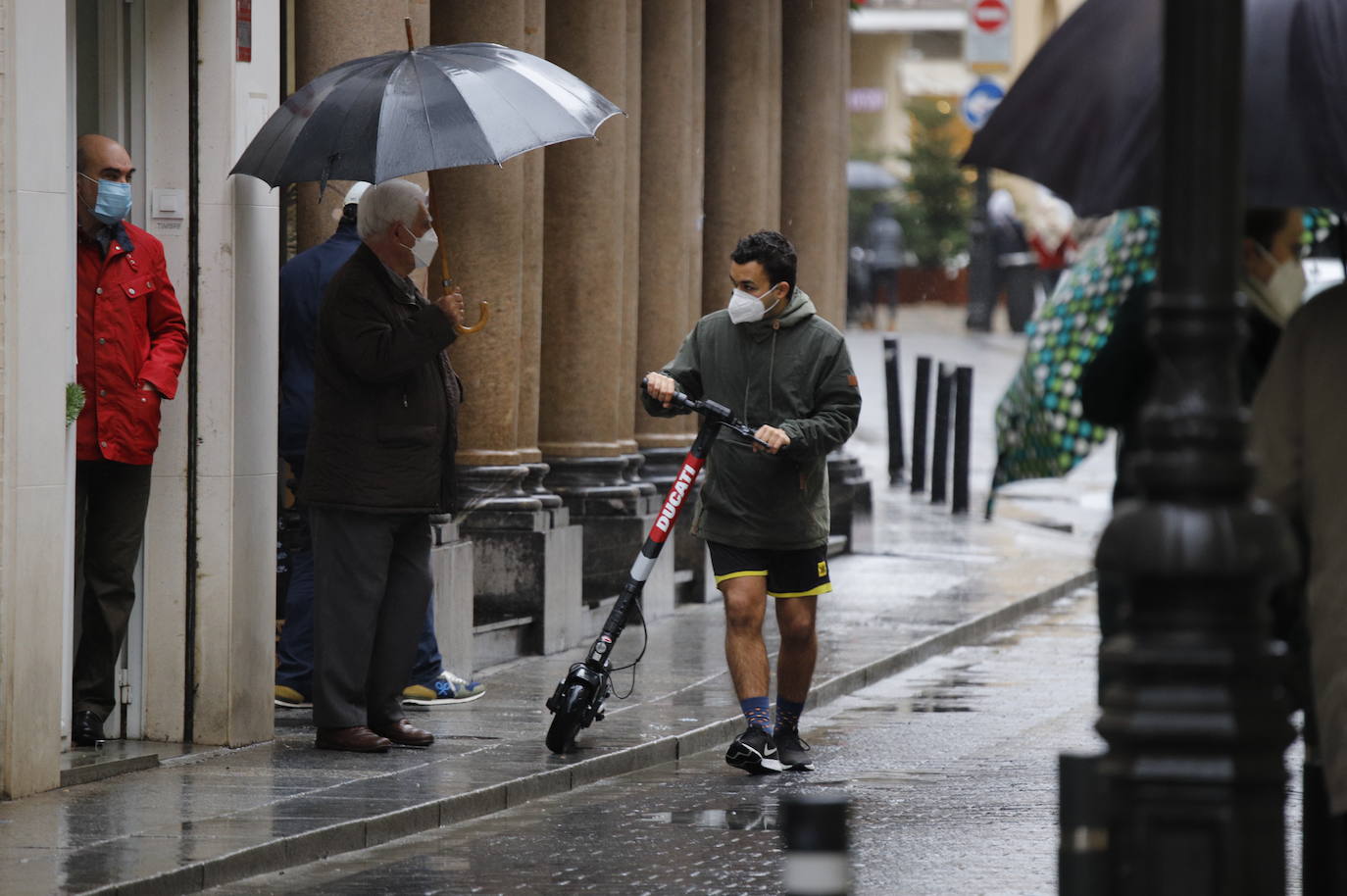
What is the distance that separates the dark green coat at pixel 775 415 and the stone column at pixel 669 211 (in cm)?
531

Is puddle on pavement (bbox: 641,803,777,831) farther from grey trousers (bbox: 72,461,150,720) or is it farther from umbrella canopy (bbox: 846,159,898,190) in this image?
umbrella canopy (bbox: 846,159,898,190)

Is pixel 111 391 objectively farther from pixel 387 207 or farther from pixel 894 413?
pixel 894 413

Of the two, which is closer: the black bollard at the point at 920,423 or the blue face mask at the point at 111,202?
the blue face mask at the point at 111,202

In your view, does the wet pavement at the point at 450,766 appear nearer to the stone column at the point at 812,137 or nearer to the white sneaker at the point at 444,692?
the white sneaker at the point at 444,692

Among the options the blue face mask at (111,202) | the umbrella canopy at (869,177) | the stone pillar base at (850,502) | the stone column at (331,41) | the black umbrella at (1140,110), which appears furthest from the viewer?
the umbrella canopy at (869,177)

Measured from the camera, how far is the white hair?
8977 mm

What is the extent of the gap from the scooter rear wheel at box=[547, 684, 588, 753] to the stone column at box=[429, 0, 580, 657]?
2721mm

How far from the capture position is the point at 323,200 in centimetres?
1069

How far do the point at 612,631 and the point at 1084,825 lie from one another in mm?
5031

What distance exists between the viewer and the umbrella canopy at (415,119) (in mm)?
8547

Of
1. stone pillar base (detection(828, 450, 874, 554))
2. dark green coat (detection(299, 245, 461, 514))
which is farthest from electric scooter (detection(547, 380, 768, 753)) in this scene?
stone pillar base (detection(828, 450, 874, 554))

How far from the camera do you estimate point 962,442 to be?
2081cm

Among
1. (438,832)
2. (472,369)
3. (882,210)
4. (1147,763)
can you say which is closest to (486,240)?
(472,369)

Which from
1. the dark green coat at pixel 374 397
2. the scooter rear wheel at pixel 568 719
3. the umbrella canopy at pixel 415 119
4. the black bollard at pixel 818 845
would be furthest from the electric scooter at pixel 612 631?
the black bollard at pixel 818 845
